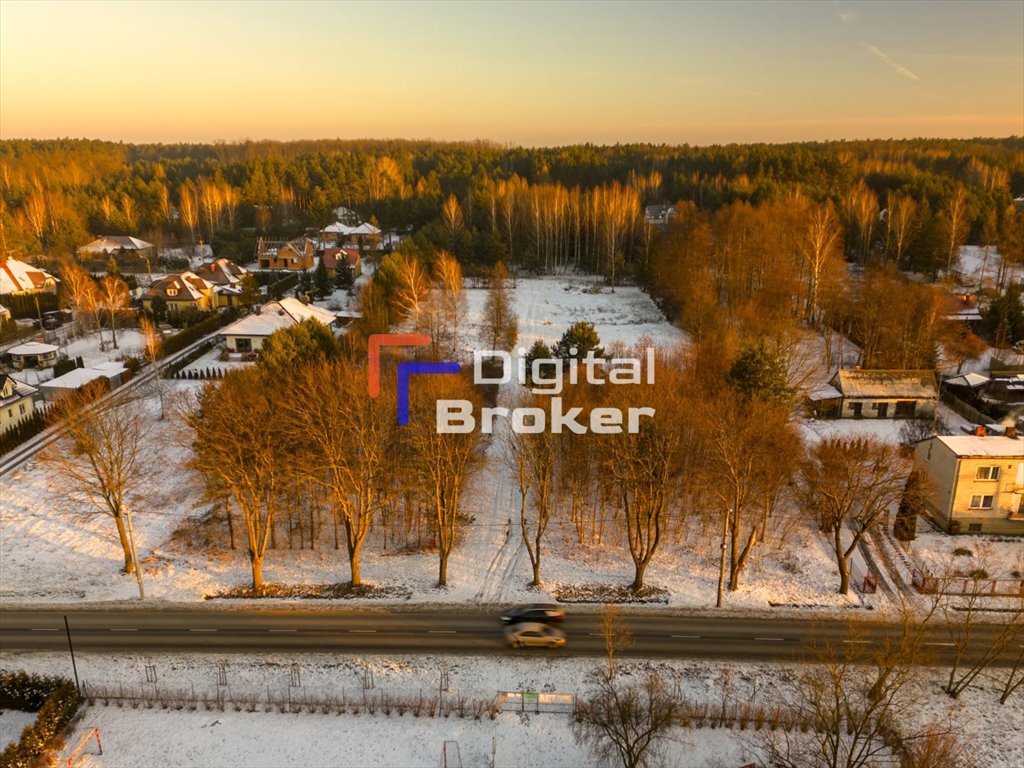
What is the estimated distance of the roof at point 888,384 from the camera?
43031 millimetres

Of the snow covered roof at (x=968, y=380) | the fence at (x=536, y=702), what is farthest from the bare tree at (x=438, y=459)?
the snow covered roof at (x=968, y=380)

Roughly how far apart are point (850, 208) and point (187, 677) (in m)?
87.0

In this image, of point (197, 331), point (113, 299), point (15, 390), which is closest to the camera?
point (15, 390)

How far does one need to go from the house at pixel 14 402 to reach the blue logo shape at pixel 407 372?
2540cm

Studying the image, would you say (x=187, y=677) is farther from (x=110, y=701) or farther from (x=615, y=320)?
(x=615, y=320)

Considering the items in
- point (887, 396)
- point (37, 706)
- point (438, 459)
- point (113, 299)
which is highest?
point (113, 299)

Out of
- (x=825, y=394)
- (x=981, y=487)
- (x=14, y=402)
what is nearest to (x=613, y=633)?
(x=981, y=487)

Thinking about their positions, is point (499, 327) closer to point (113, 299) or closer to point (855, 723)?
point (113, 299)

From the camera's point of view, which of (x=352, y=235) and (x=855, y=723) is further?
(x=352, y=235)

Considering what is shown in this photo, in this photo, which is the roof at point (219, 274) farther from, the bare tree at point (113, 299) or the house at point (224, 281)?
the bare tree at point (113, 299)

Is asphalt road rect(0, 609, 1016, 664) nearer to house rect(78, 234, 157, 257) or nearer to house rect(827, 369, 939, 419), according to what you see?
house rect(827, 369, 939, 419)

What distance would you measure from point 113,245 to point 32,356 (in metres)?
50.2

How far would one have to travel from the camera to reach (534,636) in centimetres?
2394

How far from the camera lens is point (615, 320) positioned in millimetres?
65438
